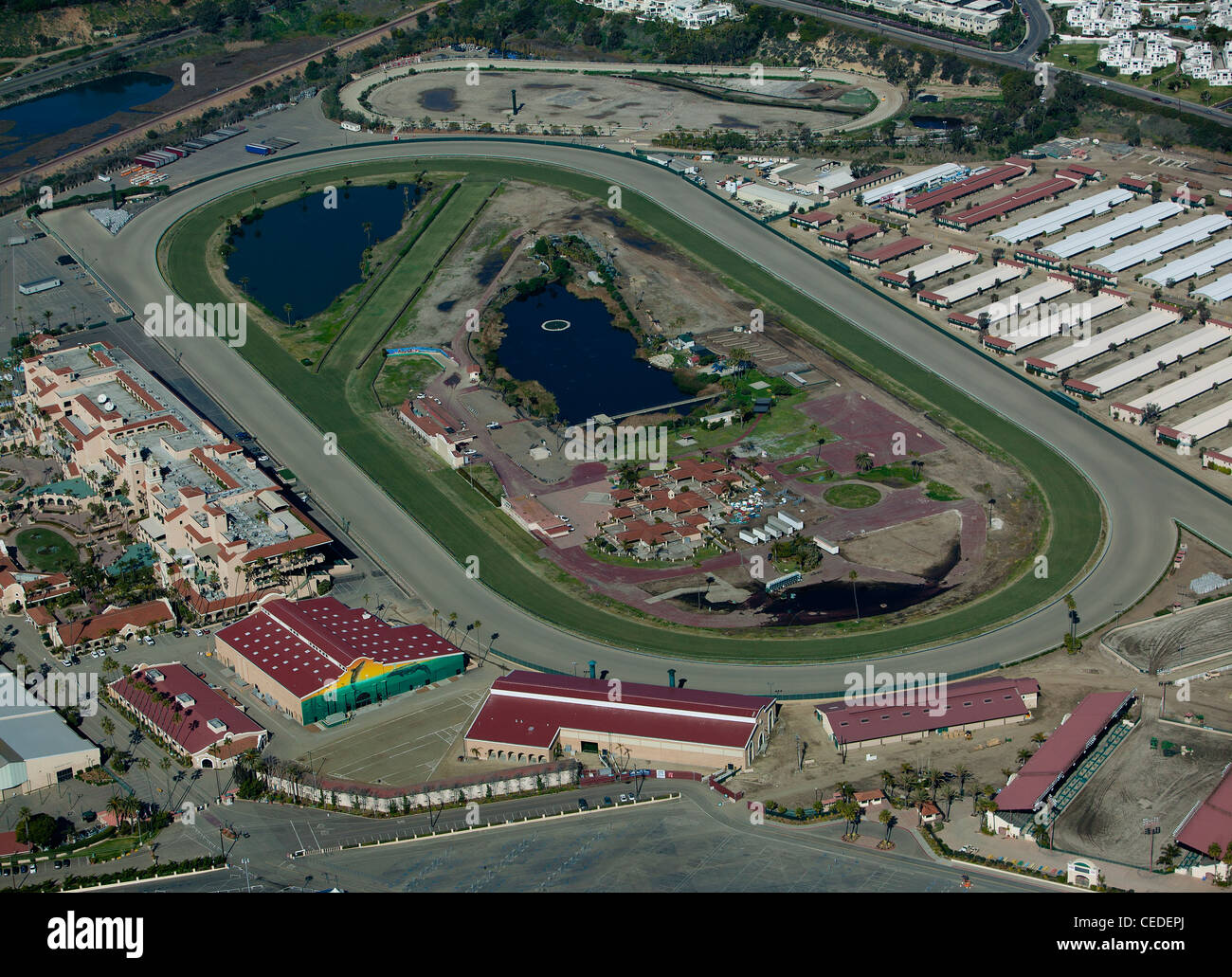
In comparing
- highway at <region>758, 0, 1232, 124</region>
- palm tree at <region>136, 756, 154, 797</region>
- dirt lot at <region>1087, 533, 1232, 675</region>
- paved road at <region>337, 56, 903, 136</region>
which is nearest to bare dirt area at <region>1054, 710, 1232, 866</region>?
dirt lot at <region>1087, 533, 1232, 675</region>

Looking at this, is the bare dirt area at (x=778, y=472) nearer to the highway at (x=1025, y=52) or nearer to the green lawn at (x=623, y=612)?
the green lawn at (x=623, y=612)

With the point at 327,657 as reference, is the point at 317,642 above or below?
above

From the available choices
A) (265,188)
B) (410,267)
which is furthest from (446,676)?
(265,188)

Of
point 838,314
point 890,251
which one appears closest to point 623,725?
point 838,314

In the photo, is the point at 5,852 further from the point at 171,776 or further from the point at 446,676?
the point at 446,676

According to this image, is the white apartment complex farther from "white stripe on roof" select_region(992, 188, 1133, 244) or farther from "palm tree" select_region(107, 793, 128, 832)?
"palm tree" select_region(107, 793, 128, 832)

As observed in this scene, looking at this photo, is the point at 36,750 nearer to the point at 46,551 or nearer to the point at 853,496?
the point at 46,551
